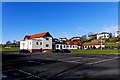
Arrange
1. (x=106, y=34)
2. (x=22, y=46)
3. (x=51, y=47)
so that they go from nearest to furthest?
(x=51, y=47), (x=22, y=46), (x=106, y=34)

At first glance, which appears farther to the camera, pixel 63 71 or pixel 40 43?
pixel 40 43

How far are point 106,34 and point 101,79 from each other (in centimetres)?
16998

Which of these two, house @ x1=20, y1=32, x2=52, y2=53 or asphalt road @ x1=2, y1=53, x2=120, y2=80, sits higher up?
house @ x1=20, y1=32, x2=52, y2=53

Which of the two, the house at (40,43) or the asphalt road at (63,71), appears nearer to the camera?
the asphalt road at (63,71)

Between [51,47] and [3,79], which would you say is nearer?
[3,79]

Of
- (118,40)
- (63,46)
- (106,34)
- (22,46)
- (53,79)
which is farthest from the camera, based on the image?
(106,34)

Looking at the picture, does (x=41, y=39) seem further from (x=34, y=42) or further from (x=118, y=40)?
(x=118, y=40)

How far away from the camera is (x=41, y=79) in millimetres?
12719

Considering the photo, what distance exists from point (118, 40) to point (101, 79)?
379 ft

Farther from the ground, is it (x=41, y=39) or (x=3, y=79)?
(x=41, y=39)

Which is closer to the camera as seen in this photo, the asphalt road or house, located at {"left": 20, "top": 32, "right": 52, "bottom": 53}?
the asphalt road

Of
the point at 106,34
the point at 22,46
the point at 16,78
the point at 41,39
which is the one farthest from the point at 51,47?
the point at 106,34

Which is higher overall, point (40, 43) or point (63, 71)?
point (40, 43)

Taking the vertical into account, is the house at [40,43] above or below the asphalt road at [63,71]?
above
